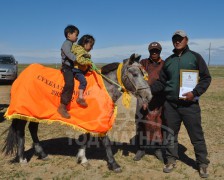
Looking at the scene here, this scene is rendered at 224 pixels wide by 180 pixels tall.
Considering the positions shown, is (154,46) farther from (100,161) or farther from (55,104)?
(100,161)

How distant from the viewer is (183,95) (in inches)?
201

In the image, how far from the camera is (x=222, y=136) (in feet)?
26.0

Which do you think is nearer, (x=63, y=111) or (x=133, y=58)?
(x=133, y=58)

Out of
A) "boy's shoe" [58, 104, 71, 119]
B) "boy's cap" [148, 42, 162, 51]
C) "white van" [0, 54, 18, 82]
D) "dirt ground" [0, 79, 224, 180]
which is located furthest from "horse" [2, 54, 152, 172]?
"white van" [0, 54, 18, 82]

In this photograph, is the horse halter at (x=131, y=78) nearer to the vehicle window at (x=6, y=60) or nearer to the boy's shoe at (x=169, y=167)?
the boy's shoe at (x=169, y=167)

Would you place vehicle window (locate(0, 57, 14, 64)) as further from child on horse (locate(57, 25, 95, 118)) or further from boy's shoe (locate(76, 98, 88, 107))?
boy's shoe (locate(76, 98, 88, 107))

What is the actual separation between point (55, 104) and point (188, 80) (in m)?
2.41

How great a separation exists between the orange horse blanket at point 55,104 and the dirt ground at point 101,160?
0.87 metres

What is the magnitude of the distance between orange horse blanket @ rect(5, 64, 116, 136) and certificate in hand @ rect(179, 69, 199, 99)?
1.30m

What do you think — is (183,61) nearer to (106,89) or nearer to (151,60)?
(151,60)

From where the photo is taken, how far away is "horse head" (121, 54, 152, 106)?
17.0ft

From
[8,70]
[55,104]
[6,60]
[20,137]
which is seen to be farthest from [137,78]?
[6,60]

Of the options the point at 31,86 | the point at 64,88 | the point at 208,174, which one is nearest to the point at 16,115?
the point at 31,86

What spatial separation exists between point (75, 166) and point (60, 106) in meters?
1.30
